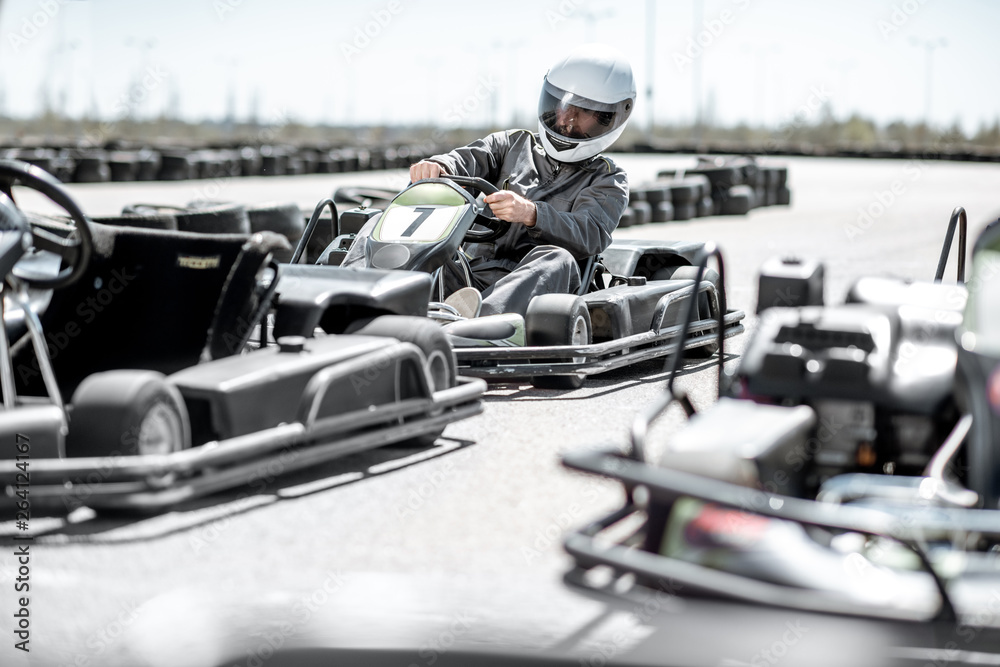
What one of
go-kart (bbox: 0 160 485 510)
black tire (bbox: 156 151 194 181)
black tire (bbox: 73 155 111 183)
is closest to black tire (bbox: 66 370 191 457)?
go-kart (bbox: 0 160 485 510)

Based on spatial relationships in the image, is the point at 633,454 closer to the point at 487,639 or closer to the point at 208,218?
the point at 487,639

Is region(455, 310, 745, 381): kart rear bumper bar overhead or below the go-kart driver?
below

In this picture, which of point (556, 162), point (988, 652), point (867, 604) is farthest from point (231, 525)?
point (556, 162)

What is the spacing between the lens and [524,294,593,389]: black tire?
4.64m

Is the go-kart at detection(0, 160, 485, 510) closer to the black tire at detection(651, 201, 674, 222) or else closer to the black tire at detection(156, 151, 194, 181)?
the black tire at detection(651, 201, 674, 222)

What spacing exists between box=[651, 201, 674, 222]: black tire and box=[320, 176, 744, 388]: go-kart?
26.1 ft

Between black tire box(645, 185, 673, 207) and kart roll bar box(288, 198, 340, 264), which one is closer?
kart roll bar box(288, 198, 340, 264)

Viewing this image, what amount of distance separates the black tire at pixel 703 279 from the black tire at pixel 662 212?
7772 mm

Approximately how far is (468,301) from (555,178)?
90 centimetres

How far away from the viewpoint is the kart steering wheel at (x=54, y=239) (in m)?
3.31

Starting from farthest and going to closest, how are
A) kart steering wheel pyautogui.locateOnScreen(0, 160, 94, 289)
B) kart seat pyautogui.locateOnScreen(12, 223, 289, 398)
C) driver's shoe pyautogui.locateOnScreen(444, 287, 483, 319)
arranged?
driver's shoe pyautogui.locateOnScreen(444, 287, 483, 319) → kart seat pyautogui.locateOnScreen(12, 223, 289, 398) → kart steering wheel pyautogui.locateOnScreen(0, 160, 94, 289)

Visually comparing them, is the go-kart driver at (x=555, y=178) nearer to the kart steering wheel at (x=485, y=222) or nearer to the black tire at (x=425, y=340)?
the kart steering wheel at (x=485, y=222)

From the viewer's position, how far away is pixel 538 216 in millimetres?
5000

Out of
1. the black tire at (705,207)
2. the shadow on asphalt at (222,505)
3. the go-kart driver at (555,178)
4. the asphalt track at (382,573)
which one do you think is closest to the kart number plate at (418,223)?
the go-kart driver at (555,178)
